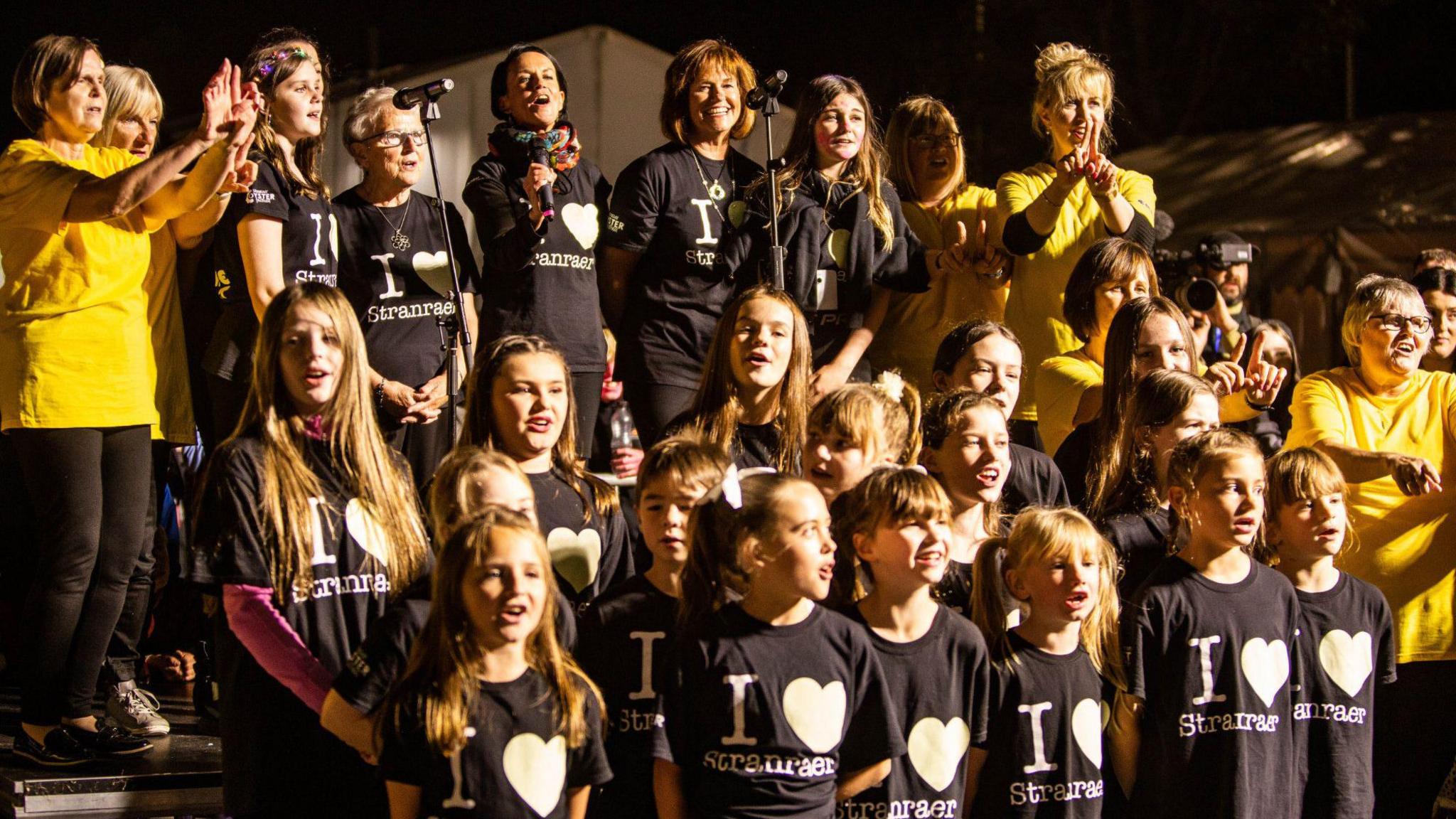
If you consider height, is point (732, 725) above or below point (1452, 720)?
above

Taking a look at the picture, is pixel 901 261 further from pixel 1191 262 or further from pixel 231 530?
pixel 1191 262

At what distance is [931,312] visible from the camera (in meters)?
4.68

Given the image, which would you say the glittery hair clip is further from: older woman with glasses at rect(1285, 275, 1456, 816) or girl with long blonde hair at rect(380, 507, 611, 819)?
older woman with glasses at rect(1285, 275, 1456, 816)

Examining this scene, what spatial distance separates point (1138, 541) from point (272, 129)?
241 centimetres

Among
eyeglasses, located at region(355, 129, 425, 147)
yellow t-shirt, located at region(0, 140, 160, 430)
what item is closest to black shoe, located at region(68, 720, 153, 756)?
yellow t-shirt, located at region(0, 140, 160, 430)

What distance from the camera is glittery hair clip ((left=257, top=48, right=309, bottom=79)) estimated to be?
13.1 feet

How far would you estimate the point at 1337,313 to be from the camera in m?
8.75

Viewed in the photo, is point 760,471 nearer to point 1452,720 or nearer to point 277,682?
point 277,682

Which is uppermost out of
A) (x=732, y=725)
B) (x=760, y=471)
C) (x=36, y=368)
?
(x=36, y=368)

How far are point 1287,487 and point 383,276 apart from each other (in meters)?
2.31

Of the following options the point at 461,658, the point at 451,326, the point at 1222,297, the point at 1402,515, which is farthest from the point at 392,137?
the point at 1222,297

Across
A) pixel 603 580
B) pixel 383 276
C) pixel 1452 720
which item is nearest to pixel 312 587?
pixel 603 580

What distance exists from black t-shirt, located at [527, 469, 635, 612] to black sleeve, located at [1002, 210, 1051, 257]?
1694mm

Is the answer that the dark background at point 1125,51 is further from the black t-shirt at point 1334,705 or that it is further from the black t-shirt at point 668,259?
the black t-shirt at point 1334,705
